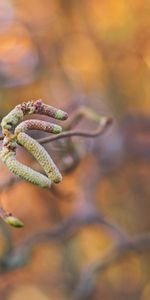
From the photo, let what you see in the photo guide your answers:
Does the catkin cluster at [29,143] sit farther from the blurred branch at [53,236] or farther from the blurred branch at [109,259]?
the blurred branch at [109,259]

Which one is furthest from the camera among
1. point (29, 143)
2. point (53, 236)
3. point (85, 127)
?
point (53, 236)

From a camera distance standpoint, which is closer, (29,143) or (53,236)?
(29,143)

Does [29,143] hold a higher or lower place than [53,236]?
lower

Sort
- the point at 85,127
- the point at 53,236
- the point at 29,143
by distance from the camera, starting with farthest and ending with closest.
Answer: the point at 53,236, the point at 85,127, the point at 29,143

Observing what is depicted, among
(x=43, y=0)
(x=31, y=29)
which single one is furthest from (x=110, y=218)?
(x=43, y=0)

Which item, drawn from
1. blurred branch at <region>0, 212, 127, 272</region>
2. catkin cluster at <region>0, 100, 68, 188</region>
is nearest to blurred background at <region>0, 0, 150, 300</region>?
blurred branch at <region>0, 212, 127, 272</region>

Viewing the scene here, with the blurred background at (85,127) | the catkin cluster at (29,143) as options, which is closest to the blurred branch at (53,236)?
the blurred background at (85,127)

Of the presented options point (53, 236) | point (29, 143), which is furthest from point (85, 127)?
point (29, 143)

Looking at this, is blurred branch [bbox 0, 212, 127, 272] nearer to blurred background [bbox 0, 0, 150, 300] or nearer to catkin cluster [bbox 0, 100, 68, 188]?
blurred background [bbox 0, 0, 150, 300]

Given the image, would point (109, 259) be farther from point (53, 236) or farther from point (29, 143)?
point (29, 143)
